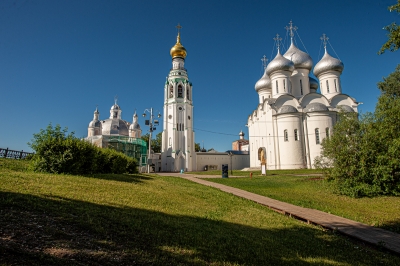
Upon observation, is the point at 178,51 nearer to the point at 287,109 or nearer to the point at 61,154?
the point at 287,109

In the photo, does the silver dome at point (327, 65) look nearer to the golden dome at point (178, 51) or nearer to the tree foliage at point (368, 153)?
the golden dome at point (178, 51)

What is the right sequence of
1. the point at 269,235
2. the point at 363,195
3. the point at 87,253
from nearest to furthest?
the point at 87,253
the point at 269,235
the point at 363,195

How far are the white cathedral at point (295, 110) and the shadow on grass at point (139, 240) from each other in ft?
92.2

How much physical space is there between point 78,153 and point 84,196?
6885 mm

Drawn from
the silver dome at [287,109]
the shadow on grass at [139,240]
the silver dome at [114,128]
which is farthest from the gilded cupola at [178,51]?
the shadow on grass at [139,240]

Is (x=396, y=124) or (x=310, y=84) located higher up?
(x=310, y=84)

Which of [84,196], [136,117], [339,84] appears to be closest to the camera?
[84,196]

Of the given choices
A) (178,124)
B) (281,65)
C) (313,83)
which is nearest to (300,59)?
(313,83)

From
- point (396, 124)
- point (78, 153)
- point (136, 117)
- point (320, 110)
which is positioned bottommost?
point (78, 153)

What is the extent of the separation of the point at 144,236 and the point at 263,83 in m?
41.7

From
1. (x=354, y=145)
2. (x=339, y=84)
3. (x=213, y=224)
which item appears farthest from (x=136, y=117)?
(x=213, y=224)

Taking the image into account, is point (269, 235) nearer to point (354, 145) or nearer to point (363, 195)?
point (363, 195)

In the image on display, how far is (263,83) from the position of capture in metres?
43.1

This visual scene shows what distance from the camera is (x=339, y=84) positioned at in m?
38.3
